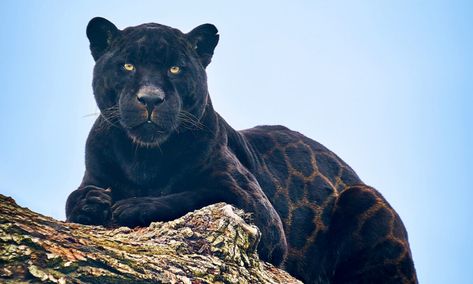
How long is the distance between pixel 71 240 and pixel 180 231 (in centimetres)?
121

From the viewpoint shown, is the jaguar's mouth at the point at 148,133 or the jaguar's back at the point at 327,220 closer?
the jaguar's mouth at the point at 148,133

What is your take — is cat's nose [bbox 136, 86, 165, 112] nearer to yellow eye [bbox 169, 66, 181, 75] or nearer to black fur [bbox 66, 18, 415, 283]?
black fur [bbox 66, 18, 415, 283]

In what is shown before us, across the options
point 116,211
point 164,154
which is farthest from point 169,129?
point 116,211

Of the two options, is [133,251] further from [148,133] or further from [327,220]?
[327,220]

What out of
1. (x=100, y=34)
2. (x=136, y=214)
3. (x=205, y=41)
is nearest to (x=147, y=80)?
(x=100, y=34)

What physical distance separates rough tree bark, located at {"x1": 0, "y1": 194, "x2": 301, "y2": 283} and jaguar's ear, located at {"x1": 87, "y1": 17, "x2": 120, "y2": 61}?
9.38 feet

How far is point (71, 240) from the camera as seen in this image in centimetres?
510

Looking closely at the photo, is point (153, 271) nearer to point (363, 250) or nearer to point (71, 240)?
point (71, 240)

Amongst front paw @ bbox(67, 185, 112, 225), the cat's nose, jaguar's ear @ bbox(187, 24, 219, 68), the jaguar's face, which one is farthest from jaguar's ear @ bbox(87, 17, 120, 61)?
front paw @ bbox(67, 185, 112, 225)

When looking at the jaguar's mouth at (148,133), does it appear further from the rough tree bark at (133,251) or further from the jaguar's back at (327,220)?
the jaguar's back at (327,220)

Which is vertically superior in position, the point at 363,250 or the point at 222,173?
the point at 222,173

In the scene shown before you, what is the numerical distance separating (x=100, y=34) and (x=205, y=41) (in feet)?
4.30

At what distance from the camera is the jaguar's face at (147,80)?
7.68 metres

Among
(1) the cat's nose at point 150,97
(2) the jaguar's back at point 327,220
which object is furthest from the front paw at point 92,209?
(2) the jaguar's back at point 327,220
